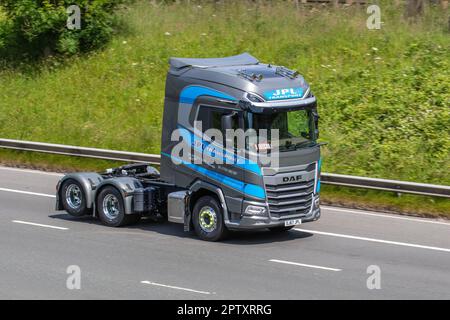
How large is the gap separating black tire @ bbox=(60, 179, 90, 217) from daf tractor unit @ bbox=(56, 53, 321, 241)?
0.79 m

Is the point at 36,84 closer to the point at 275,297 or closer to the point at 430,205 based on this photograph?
the point at 430,205

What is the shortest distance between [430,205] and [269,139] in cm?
481

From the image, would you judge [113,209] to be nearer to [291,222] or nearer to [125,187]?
[125,187]

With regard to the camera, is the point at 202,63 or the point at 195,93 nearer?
the point at 195,93

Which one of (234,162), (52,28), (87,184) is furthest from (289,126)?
(52,28)

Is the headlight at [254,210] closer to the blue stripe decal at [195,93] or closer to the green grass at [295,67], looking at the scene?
the blue stripe decal at [195,93]

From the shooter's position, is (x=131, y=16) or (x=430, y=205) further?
(x=131, y=16)

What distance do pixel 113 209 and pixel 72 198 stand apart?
104 centimetres

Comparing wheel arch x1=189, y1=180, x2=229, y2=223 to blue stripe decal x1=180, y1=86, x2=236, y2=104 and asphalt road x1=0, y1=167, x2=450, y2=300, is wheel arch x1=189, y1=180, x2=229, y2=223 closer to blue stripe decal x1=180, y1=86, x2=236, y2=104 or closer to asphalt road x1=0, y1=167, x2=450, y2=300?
asphalt road x1=0, y1=167, x2=450, y2=300

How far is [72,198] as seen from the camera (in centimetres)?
1884

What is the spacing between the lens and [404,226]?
18.6 metres

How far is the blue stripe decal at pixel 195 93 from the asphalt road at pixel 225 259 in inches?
96.8

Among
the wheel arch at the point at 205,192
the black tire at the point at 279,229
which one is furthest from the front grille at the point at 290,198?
the black tire at the point at 279,229
